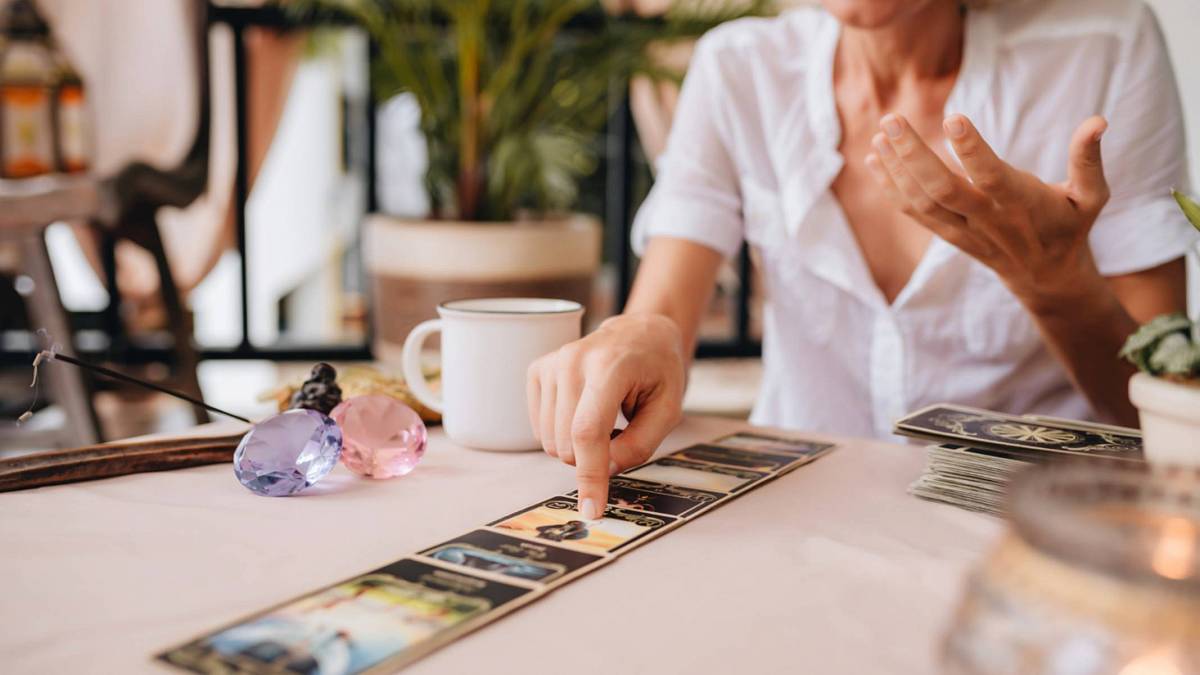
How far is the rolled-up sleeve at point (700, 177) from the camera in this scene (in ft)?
3.51

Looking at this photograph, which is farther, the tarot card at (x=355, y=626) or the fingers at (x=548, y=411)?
the fingers at (x=548, y=411)

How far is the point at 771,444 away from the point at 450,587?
1.14 ft

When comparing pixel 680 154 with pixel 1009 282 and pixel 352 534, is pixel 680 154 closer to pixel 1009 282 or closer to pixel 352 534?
pixel 1009 282

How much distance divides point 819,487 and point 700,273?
19.4 inches

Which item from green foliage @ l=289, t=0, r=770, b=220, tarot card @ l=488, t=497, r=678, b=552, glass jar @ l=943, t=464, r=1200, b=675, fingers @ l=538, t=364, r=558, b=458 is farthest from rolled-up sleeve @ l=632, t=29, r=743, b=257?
green foliage @ l=289, t=0, r=770, b=220

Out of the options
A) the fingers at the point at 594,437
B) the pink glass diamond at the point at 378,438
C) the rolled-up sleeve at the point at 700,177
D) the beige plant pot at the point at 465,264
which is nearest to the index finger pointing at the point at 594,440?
the fingers at the point at 594,437

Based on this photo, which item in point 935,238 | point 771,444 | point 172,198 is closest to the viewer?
point 771,444

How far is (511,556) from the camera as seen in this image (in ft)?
1.47

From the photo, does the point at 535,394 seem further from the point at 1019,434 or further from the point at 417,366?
the point at 1019,434

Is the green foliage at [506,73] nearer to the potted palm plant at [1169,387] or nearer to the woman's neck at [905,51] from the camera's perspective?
the woman's neck at [905,51]

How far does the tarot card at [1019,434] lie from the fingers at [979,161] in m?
0.15

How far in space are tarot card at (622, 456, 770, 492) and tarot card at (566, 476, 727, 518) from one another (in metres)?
0.01

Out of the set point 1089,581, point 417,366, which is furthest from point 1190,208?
point 417,366

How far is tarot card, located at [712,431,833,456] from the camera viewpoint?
68cm
